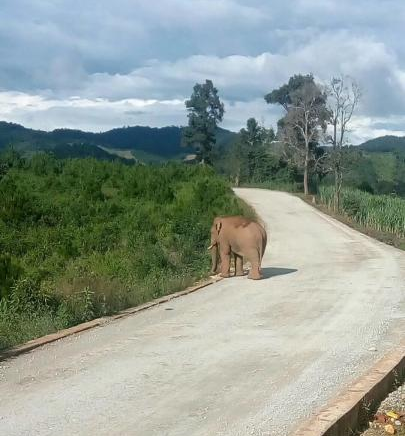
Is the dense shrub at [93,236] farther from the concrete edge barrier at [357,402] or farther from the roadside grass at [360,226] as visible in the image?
the roadside grass at [360,226]

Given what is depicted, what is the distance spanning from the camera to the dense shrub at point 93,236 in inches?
402

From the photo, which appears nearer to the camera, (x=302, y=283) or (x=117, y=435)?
(x=117, y=435)

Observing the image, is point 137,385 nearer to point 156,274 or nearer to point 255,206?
point 156,274

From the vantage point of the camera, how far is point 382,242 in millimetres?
25500

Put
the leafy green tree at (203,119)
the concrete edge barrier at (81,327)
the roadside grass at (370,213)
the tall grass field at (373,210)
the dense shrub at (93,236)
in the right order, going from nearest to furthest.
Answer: the concrete edge barrier at (81,327)
the dense shrub at (93,236)
the roadside grass at (370,213)
the tall grass field at (373,210)
the leafy green tree at (203,119)

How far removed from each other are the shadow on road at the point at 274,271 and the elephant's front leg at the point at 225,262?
31.9 inches

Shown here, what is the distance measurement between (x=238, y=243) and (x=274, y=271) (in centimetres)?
185

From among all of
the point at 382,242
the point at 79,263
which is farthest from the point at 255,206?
the point at 79,263

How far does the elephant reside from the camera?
14.9m

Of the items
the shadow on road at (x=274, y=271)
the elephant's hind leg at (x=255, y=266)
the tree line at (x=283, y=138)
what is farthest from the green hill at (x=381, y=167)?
the elephant's hind leg at (x=255, y=266)

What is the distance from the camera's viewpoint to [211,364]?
758cm

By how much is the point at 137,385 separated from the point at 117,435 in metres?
1.36

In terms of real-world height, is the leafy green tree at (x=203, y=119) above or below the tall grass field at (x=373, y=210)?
above

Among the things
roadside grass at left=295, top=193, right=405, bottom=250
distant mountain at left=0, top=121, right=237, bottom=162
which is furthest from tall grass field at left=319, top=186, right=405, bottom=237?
distant mountain at left=0, top=121, right=237, bottom=162
